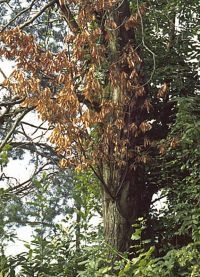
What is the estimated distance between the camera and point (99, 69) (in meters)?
5.02

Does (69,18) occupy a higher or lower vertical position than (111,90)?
higher

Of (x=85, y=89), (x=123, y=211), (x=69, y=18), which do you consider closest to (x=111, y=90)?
→ (x=69, y=18)

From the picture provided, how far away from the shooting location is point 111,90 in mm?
5051

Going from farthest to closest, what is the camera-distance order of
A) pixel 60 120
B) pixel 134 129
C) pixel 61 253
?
pixel 134 129, pixel 60 120, pixel 61 253

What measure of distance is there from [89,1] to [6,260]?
7.22ft

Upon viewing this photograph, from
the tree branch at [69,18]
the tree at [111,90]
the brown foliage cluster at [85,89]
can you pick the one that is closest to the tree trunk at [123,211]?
the tree at [111,90]

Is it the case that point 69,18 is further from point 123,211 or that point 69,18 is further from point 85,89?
point 123,211

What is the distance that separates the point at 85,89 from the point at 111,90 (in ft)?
2.93

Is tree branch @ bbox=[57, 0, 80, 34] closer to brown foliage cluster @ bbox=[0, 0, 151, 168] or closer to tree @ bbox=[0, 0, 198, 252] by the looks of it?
tree @ bbox=[0, 0, 198, 252]

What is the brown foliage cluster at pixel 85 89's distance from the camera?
14.0 ft

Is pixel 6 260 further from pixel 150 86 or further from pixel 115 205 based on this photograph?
pixel 150 86

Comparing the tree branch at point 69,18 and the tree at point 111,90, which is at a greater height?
the tree branch at point 69,18

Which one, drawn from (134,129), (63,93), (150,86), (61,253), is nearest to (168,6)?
(150,86)

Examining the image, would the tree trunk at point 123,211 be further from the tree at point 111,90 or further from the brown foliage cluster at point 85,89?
the brown foliage cluster at point 85,89
